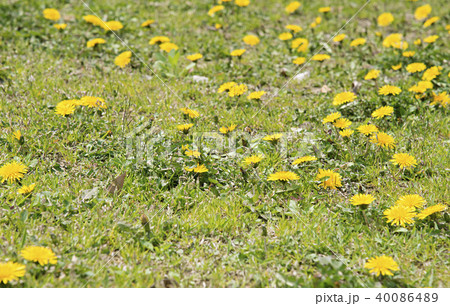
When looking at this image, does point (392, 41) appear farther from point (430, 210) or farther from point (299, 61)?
point (430, 210)

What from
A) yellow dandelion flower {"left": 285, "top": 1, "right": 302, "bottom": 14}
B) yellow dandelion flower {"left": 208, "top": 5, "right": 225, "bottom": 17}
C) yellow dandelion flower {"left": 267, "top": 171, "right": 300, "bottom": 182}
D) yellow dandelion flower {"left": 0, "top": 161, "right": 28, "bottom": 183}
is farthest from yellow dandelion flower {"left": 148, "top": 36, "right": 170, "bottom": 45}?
yellow dandelion flower {"left": 267, "top": 171, "right": 300, "bottom": 182}

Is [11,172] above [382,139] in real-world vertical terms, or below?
below

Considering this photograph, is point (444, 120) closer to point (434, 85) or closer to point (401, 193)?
point (434, 85)

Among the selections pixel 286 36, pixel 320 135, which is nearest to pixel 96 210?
pixel 320 135

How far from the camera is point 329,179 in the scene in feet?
10.3

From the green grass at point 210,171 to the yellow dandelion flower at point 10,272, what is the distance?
52 mm

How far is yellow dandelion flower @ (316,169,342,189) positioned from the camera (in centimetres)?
311

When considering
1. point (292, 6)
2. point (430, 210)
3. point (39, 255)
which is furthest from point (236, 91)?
point (292, 6)

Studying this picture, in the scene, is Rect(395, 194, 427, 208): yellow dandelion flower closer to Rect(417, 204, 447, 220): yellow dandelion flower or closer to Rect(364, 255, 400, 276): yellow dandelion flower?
Rect(417, 204, 447, 220): yellow dandelion flower

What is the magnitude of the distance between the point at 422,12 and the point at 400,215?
14.4ft

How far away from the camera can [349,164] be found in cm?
336

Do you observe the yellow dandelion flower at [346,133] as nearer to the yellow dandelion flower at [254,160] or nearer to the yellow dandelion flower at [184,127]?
the yellow dandelion flower at [254,160]

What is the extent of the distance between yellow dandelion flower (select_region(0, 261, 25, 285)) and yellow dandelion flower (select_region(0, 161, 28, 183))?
0.85 m

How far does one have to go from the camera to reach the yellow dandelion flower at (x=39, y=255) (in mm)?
2330
